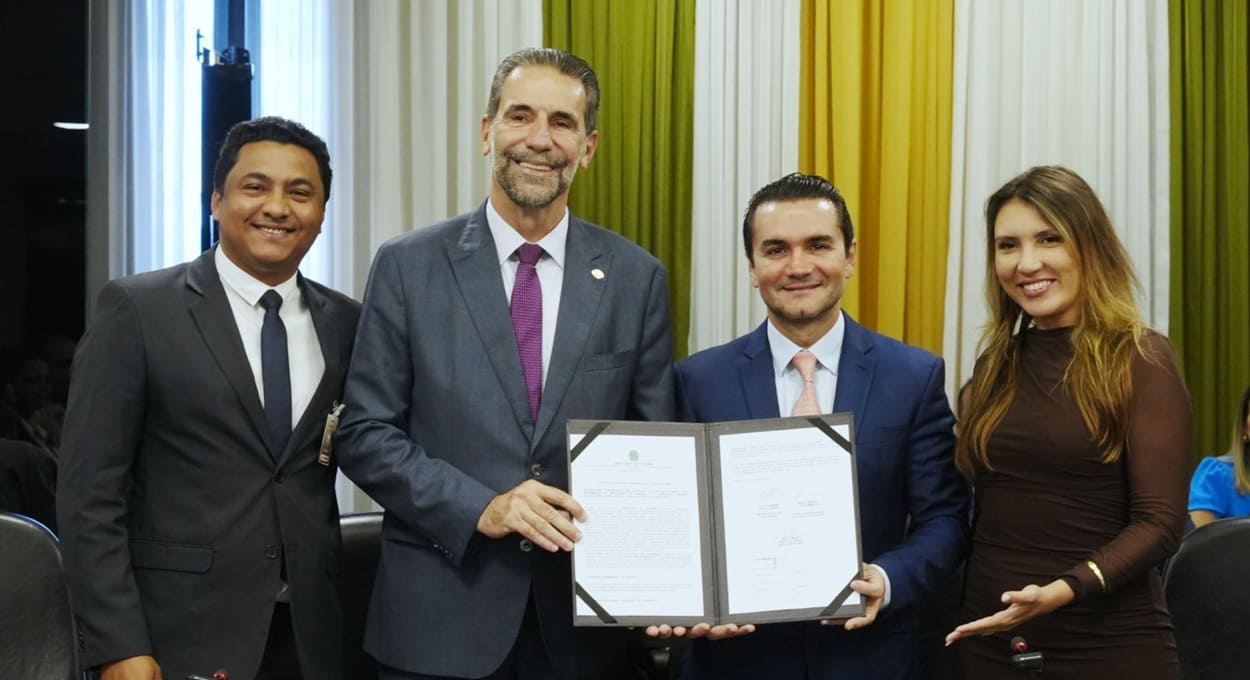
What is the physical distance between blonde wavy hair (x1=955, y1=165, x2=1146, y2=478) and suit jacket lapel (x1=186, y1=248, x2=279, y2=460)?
1437mm

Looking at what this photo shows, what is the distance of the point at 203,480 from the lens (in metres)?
2.50

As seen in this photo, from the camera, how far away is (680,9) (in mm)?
4289

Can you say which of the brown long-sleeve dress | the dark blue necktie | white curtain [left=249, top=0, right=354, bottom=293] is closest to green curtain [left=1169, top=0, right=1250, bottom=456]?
the brown long-sleeve dress

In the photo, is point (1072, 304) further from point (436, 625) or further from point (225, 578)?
point (225, 578)

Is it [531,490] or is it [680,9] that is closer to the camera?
[531,490]

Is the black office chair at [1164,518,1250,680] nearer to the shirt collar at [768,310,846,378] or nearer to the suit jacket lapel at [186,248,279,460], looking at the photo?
the shirt collar at [768,310,846,378]

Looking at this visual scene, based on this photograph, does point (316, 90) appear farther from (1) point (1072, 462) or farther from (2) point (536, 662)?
(1) point (1072, 462)

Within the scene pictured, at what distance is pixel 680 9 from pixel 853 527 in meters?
2.42

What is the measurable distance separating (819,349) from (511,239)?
2.26 ft

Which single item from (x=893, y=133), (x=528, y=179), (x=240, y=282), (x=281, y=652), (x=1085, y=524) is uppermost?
(x=893, y=133)

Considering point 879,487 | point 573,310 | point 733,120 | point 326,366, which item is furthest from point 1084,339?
point 733,120

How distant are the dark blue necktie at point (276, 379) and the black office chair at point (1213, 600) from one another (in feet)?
6.47

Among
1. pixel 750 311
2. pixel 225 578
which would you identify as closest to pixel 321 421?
pixel 225 578

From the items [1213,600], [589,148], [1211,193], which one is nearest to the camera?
[589,148]
